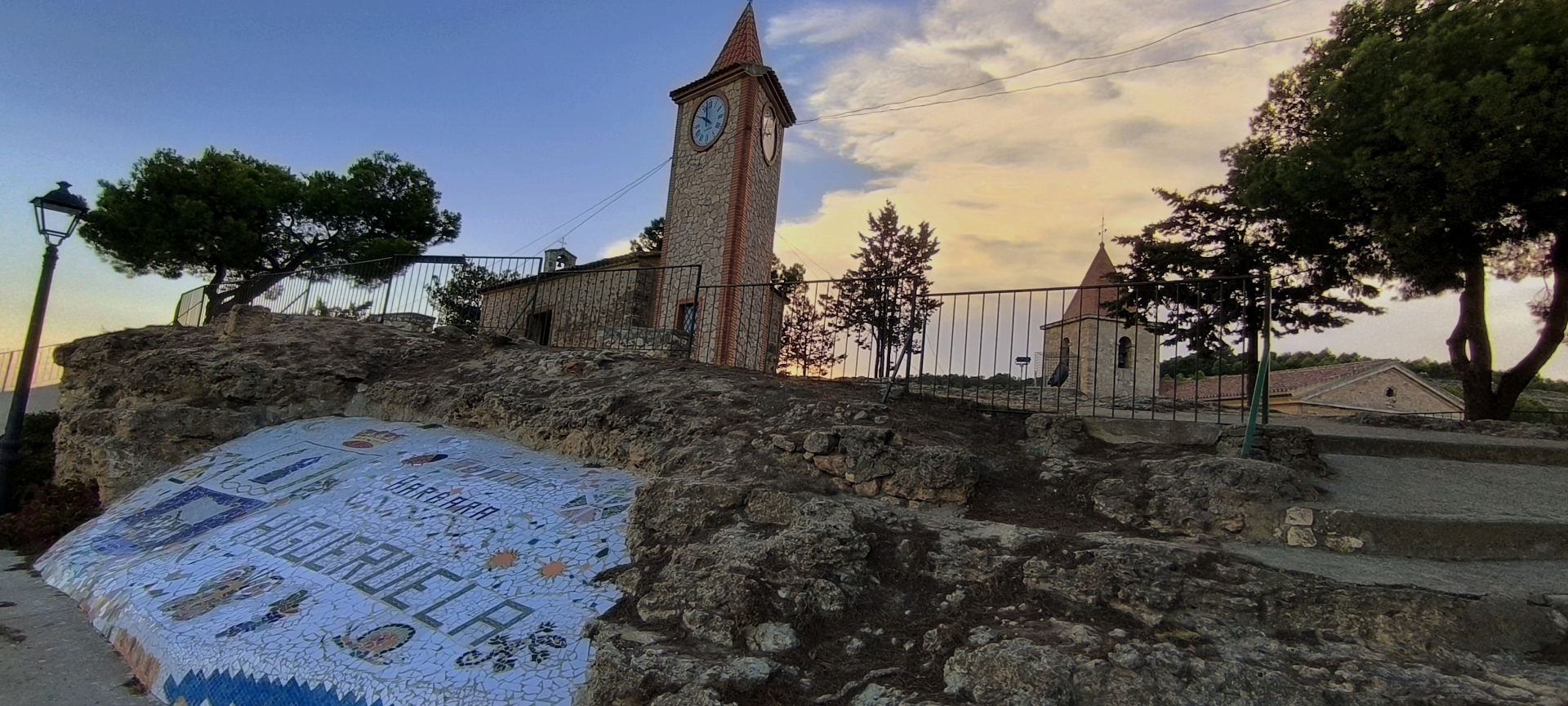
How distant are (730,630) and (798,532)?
718 millimetres

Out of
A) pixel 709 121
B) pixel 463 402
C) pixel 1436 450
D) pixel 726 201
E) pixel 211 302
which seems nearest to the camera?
pixel 1436 450

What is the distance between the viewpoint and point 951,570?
3488 millimetres

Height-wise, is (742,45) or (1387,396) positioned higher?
(742,45)

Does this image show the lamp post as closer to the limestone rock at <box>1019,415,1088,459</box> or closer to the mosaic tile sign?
the mosaic tile sign

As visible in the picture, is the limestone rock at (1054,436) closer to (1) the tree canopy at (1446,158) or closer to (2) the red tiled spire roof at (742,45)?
(1) the tree canopy at (1446,158)

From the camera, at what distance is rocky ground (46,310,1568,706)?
260 centimetres

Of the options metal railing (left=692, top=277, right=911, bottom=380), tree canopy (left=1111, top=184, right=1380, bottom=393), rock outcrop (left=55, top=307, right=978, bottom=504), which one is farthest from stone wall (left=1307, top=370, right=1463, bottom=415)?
rock outcrop (left=55, top=307, right=978, bottom=504)

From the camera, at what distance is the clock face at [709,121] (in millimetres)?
14508

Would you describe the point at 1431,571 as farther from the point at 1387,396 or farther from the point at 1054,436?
the point at 1387,396

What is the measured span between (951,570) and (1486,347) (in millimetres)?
14416

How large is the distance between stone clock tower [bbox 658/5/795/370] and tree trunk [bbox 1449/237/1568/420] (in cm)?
1271

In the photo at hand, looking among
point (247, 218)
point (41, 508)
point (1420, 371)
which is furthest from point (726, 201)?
point (1420, 371)

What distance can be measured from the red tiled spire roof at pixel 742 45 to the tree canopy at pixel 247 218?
12.2 meters

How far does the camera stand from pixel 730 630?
3.13 meters
